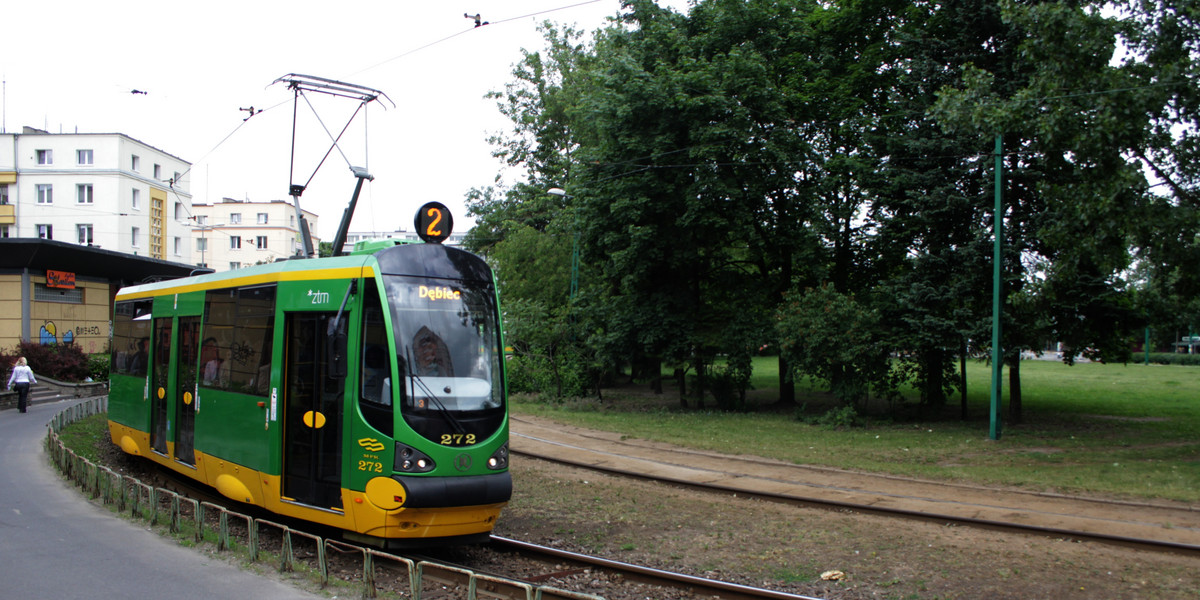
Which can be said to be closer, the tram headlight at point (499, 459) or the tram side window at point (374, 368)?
the tram side window at point (374, 368)

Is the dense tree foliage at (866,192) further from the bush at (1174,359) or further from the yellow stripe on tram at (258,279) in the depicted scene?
the bush at (1174,359)

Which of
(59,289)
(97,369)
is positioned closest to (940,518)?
(97,369)

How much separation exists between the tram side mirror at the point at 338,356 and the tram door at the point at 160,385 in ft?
18.6

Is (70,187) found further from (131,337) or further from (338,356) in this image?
(338,356)

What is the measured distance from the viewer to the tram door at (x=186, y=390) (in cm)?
1145

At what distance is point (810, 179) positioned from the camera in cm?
2739

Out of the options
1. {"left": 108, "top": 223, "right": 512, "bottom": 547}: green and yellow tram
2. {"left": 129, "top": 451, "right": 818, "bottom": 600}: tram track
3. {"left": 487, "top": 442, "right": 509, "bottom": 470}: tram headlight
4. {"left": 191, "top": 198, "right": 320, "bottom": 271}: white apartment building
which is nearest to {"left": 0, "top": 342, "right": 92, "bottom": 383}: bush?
{"left": 108, "top": 223, "right": 512, "bottom": 547}: green and yellow tram

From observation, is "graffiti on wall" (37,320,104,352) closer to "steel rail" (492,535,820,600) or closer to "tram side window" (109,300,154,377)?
"tram side window" (109,300,154,377)

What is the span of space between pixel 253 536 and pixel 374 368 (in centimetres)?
225

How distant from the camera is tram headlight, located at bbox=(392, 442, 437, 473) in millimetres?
7824

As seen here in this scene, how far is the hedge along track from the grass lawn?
2.85 ft

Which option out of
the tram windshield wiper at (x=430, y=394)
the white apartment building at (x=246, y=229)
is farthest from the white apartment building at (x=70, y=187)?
the tram windshield wiper at (x=430, y=394)

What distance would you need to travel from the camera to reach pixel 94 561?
321 inches

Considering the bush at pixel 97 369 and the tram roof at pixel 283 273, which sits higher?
the tram roof at pixel 283 273
